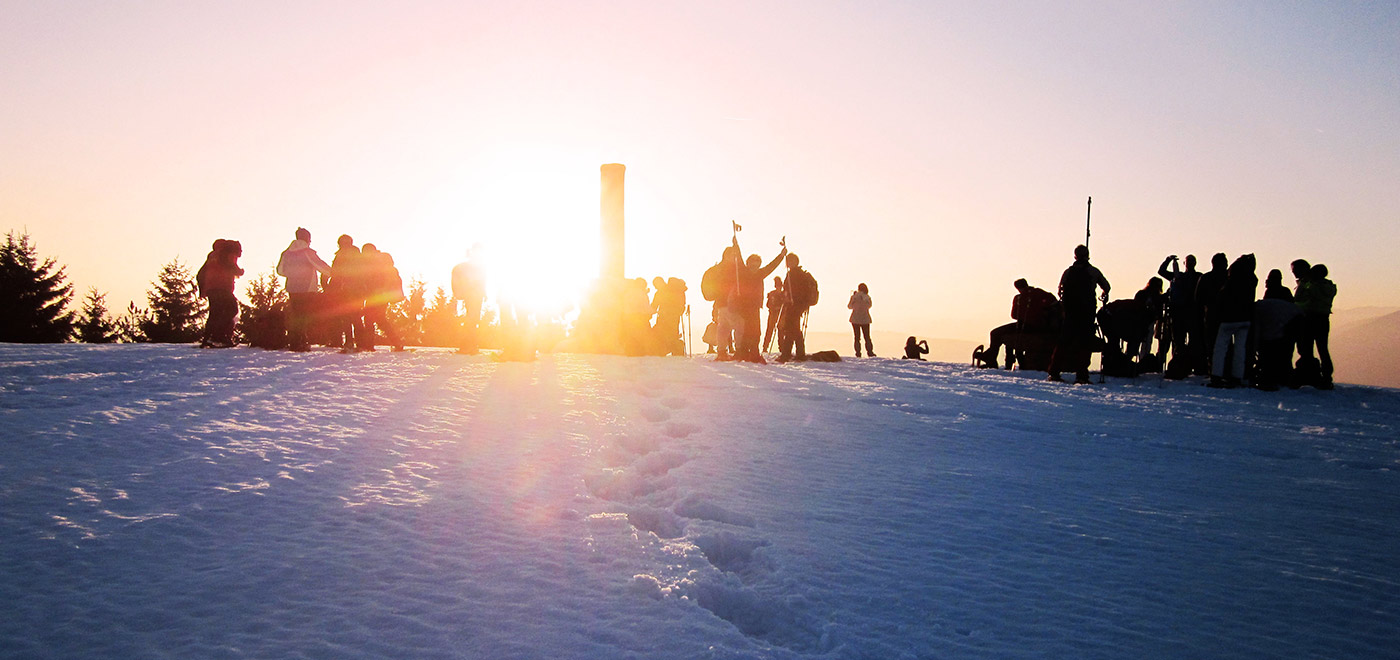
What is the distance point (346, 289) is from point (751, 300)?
6.14m

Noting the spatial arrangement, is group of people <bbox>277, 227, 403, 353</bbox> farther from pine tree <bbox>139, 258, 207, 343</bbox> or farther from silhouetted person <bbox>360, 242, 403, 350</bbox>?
pine tree <bbox>139, 258, 207, 343</bbox>

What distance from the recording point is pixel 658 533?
3.08m

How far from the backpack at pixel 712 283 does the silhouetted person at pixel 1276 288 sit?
7.75m

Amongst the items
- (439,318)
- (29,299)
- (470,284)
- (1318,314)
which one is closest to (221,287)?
(470,284)

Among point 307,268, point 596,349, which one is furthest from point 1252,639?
point 596,349

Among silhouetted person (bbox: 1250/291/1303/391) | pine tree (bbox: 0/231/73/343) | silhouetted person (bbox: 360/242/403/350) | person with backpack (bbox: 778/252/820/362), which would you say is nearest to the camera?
silhouetted person (bbox: 1250/291/1303/391)

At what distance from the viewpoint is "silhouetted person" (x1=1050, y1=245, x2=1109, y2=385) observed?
9578 mm

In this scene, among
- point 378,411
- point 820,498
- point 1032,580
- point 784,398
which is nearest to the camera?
point 1032,580

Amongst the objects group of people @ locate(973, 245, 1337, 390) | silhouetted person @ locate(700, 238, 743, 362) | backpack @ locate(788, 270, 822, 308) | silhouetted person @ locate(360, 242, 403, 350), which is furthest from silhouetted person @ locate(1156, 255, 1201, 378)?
silhouetted person @ locate(360, 242, 403, 350)

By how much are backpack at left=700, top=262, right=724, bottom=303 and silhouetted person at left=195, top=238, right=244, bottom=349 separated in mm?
7338

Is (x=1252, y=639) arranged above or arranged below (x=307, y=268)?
below

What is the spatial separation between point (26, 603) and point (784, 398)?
5609 mm

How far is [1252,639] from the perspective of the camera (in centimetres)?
236

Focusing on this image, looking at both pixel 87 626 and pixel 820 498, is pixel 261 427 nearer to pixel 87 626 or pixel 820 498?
pixel 87 626
